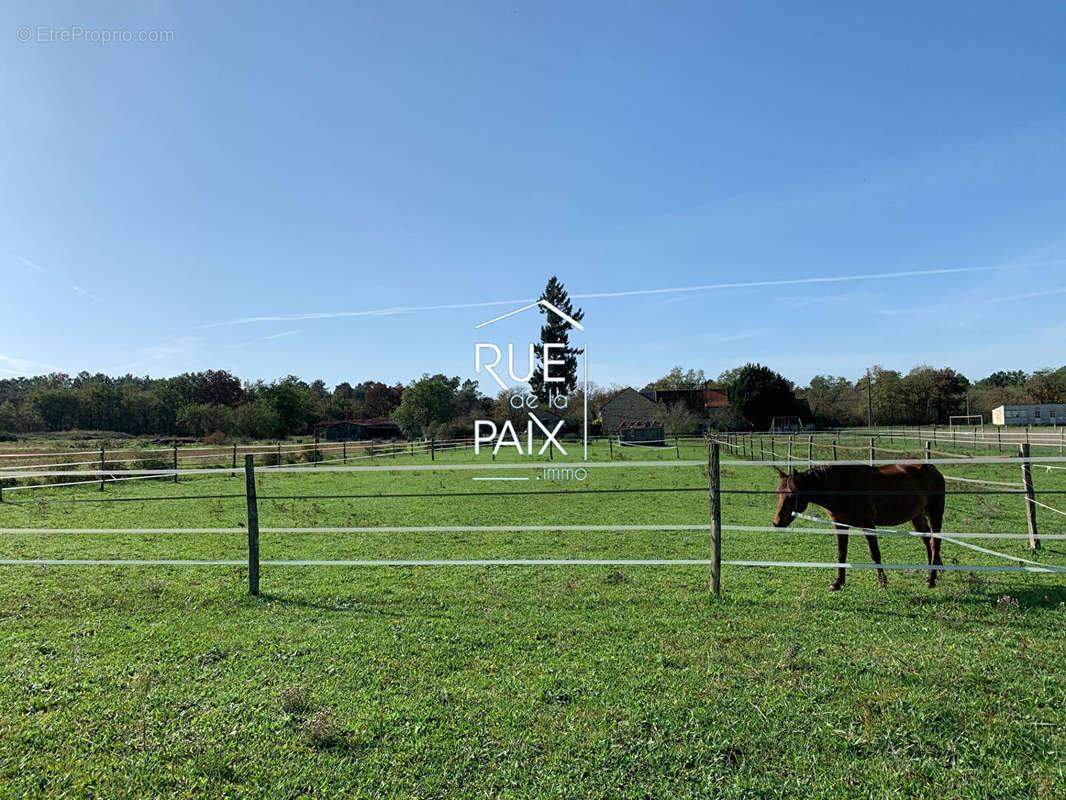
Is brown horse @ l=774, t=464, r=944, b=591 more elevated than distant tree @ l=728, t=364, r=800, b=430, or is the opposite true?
distant tree @ l=728, t=364, r=800, b=430

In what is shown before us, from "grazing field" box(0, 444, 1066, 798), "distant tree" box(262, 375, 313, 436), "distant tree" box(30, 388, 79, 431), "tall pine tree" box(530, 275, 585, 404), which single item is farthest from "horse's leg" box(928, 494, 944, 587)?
"distant tree" box(30, 388, 79, 431)

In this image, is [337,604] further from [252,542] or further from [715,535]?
[715,535]

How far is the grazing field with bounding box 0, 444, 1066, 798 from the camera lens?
262cm

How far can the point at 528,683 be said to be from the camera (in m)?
3.47

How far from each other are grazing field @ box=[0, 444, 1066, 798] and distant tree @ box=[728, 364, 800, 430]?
179ft

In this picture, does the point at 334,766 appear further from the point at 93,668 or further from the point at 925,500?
the point at 925,500

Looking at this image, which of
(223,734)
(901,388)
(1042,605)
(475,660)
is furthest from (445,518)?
(901,388)

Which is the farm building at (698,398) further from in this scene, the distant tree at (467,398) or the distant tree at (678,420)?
the distant tree at (467,398)

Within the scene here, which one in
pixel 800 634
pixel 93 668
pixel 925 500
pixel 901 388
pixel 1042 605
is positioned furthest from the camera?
pixel 901 388

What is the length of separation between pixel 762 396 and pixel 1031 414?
72.7 ft

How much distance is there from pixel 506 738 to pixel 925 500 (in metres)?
5.22

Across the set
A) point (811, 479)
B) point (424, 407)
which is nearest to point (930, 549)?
point (811, 479)

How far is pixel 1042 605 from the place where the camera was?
189 inches

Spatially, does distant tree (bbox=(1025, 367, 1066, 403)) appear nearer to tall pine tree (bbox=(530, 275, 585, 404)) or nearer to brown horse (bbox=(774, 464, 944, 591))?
tall pine tree (bbox=(530, 275, 585, 404))
